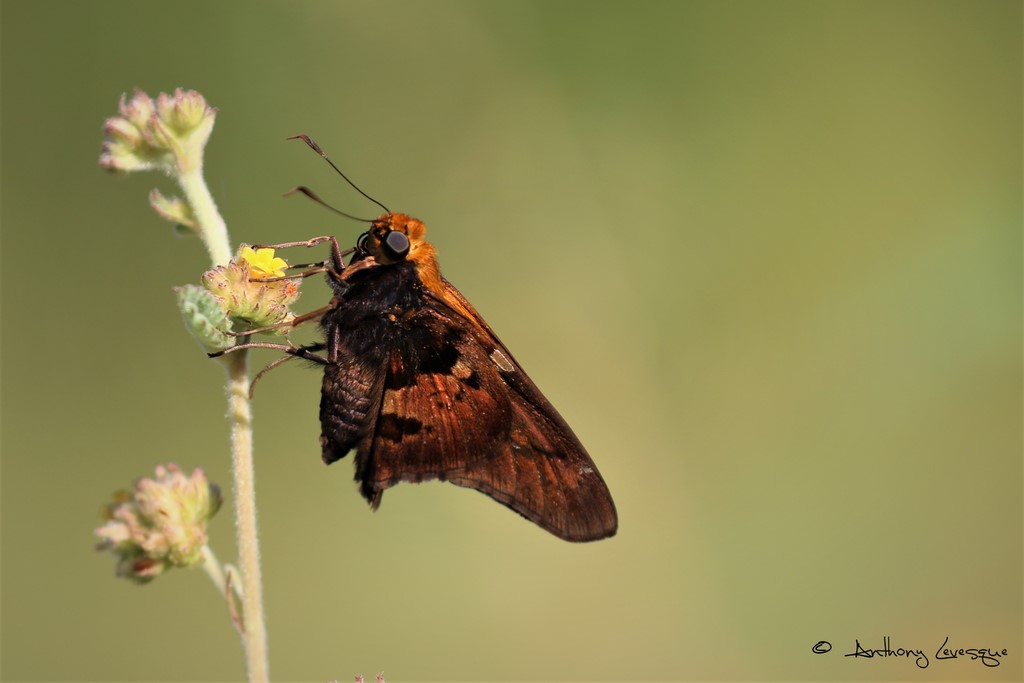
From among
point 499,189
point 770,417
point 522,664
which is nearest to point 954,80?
point 770,417

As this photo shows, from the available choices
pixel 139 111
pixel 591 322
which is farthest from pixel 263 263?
pixel 591 322

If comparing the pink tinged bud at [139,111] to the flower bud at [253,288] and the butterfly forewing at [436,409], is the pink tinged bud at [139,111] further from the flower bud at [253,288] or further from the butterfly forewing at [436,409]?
the butterfly forewing at [436,409]

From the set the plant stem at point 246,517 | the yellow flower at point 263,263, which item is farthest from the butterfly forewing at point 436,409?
the plant stem at point 246,517

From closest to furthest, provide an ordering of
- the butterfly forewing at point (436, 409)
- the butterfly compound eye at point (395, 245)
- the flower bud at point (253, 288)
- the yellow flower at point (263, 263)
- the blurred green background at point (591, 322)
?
1. the flower bud at point (253, 288)
2. the yellow flower at point (263, 263)
3. the butterfly forewing at point (436, 409)
4. the butterfly compound eye at point (395, 245)
5. the blurred green background at point (591, 322)

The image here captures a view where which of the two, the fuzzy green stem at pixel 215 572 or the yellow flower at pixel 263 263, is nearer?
the fuzzy green stem at pixel 215 572

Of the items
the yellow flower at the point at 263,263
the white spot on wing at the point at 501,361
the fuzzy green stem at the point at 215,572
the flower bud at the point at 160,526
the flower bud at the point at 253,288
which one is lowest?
the fuzzy green stem at the point at 215,572

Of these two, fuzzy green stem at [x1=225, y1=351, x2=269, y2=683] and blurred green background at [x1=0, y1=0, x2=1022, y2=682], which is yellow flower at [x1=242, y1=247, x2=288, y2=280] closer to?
fuzzy green stem at [x1=225, y1=351, x2=269, y2=683]

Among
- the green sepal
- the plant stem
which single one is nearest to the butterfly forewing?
the plant stem
